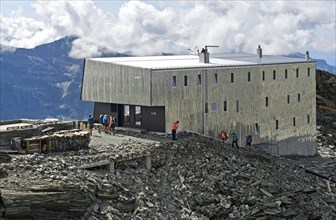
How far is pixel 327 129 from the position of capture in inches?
3270

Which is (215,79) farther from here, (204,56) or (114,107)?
(114,107)

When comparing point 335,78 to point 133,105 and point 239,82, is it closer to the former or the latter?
point 239,82

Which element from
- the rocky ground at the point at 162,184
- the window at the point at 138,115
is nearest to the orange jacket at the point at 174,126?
the rocky ground at the point at 162,184

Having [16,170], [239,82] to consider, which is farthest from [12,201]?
[239,82]

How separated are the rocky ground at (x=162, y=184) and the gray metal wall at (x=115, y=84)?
9.97ft

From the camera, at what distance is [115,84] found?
160 feet

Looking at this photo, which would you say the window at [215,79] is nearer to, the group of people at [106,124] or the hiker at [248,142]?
the hiker at [248,142]

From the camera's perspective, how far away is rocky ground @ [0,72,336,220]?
3094cm

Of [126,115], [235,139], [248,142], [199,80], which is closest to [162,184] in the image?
[235,139]

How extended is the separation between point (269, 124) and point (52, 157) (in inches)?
1053

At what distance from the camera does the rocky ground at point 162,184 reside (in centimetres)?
3094

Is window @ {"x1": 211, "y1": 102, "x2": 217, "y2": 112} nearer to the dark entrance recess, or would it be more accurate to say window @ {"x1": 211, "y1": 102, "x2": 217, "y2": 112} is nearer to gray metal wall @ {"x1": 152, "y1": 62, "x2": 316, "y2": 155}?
A: gray metal wall @ {"x1": 152, "y1": 62, "x2": 316, "y2": 155}

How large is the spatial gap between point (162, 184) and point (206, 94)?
14019 mm

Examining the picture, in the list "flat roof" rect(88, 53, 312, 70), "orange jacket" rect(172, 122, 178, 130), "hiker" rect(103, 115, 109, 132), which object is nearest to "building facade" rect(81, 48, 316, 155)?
"flat roof" rect(88, 53, 312, 70)
